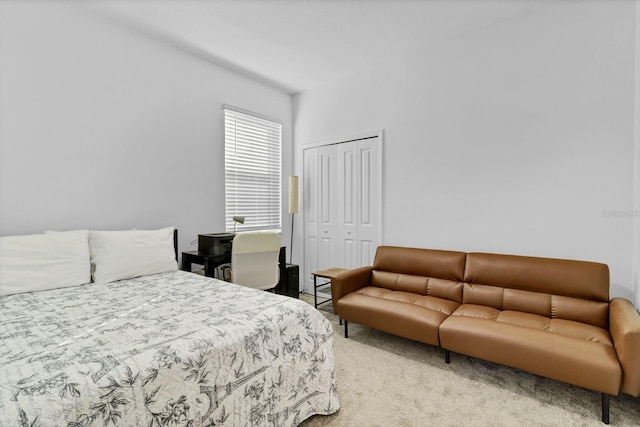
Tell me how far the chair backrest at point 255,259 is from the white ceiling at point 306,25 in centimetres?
198

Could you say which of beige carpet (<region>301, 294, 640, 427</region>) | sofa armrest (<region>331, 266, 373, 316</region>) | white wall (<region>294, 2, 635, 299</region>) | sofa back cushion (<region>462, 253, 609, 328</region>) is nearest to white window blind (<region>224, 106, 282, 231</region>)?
white wall (<region>294, 2, 635, 299</region>)

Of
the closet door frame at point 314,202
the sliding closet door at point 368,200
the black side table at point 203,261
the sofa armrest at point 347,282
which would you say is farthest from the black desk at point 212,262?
the sofa armrest at point 347,282

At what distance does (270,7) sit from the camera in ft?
8.78

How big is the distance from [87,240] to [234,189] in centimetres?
179

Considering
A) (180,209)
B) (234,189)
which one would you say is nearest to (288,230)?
(234,189)

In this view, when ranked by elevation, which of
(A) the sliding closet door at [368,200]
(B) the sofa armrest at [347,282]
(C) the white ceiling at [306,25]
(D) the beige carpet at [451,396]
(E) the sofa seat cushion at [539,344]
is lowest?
(D) the beige carpet at [451,396]

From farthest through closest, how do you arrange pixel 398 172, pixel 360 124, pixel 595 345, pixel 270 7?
1. pixel 360 124
2. pixel 398 172
3. pixel 270 7
4. pixel 595 345

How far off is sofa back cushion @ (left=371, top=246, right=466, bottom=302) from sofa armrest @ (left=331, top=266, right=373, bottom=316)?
0.14m

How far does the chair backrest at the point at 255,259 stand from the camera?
304cm

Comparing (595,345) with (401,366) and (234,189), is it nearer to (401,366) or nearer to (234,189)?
(401,366)

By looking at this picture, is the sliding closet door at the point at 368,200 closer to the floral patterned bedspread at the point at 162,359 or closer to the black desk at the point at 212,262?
the black desk at the point at 212,262

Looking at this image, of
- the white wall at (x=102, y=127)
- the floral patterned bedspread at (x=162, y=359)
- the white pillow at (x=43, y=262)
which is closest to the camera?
the floral patterned bedspread at (x=162, y=359)

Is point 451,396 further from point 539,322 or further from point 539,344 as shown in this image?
point 539,322

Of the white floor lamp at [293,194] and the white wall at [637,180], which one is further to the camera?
the white floor lamp at [293,194]
